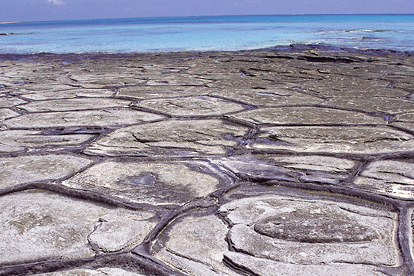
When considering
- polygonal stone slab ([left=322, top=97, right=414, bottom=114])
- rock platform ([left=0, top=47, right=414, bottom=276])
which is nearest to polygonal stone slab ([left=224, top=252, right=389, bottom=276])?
rock platform ([left=0, top=47, right=414, bottom=276])

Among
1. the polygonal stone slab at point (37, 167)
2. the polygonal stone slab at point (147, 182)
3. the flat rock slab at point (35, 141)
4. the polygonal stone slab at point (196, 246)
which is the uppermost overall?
the flat rock slab at point (35, 141)

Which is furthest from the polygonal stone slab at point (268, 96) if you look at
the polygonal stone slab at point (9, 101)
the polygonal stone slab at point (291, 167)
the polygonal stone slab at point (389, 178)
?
the polygonal stone slab at point (9, 101)

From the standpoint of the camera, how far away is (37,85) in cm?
484

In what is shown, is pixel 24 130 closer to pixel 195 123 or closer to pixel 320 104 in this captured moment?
pixel 195 123

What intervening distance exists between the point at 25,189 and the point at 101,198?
380 mm

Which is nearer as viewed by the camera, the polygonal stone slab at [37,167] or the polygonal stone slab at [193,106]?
the polygonal stone slab at [37,167]

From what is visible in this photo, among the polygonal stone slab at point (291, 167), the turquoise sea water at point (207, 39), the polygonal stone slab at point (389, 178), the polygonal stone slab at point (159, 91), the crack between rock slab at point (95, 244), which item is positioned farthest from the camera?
the turquoise sea water at point (207, 39)

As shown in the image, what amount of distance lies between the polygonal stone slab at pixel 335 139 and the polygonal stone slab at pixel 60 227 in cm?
102

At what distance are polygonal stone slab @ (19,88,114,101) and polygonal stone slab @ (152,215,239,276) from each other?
2.78 meters

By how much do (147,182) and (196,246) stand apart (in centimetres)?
58

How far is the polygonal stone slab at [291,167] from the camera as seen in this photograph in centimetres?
186

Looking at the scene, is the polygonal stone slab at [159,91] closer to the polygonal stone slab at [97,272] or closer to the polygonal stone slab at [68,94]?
the polygonal stone slab at [68,94]

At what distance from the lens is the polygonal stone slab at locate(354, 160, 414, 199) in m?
1.68

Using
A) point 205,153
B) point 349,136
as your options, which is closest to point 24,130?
point 205,153
